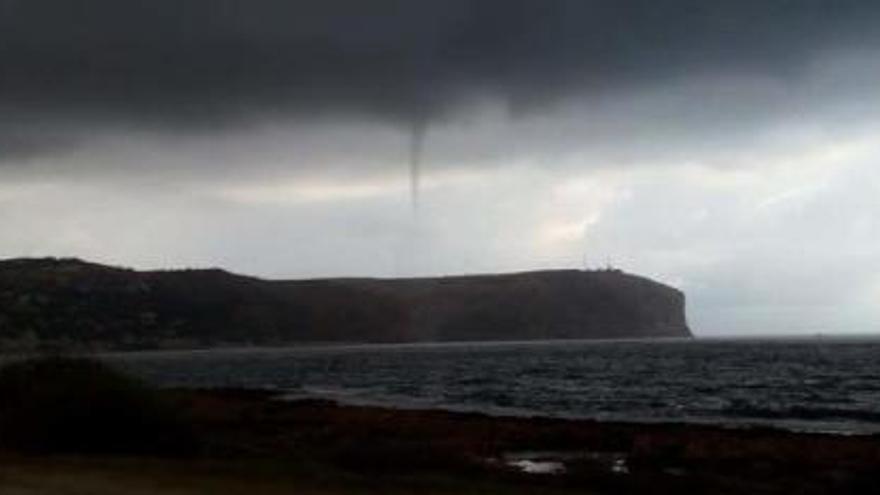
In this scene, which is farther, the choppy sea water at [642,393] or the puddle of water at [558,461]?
the choppy sea water at [642,393]

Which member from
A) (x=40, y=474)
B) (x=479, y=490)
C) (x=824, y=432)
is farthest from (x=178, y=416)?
(x=824, y=432)

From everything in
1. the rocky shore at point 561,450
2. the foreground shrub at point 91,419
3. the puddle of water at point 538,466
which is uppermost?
the foreground shrub at point 91,419

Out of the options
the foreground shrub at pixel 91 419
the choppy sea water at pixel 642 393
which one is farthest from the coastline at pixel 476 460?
the choppy sea water at pixel 642 393

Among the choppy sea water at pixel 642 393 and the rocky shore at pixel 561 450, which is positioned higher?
the choppy sea water at pixel 642 393

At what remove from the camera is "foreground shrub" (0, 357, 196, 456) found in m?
33.2

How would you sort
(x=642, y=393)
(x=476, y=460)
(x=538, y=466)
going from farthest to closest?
1. (x=642, y=393)
2. (x=476, y=460)
3. (x=538, y=466)

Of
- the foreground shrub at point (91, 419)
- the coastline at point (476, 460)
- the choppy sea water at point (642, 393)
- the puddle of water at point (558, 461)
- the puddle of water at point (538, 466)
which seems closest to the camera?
the coastline at point (476, 460)

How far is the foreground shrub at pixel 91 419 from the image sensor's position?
1309 inches

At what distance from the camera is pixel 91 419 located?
3366 centimetres

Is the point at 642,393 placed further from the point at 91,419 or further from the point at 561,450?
the point at 91,419

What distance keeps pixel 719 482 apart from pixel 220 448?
14394 millimetres

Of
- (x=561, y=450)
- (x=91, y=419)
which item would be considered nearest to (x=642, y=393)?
(x=561, y=450)

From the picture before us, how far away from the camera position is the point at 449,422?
52844 millimetres

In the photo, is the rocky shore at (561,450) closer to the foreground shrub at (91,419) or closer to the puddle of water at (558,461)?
the puddle of water at (558,461)
